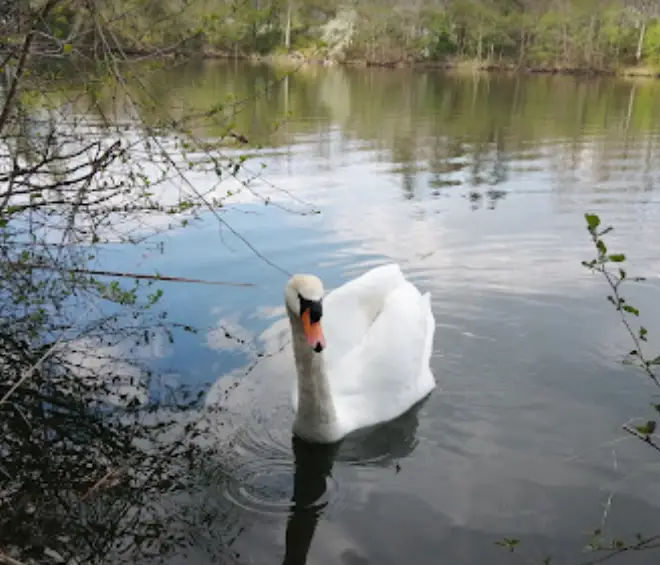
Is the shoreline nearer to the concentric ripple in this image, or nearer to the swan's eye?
the concentric ripple

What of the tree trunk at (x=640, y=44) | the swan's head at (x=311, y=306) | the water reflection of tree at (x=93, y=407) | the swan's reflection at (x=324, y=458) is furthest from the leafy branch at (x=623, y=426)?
the tree trunk at (x=640, y=44)

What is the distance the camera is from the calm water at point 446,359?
15.1 ft

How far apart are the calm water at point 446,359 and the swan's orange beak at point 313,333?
1.05 m

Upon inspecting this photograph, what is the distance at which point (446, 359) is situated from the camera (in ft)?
22.5

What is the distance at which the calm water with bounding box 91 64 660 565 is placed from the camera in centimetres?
460

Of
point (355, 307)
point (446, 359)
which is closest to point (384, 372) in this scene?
point (355, 307)

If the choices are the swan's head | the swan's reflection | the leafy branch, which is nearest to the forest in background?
the swan's reflection

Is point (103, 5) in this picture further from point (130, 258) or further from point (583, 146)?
point (583, 146)

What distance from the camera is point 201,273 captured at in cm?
906

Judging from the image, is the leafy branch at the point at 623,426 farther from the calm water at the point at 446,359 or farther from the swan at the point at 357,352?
the swan at the point at 357,352

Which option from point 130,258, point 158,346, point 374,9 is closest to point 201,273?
point 130,258

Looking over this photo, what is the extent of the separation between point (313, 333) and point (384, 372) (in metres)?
1.17

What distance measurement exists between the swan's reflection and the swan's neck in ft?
0.46

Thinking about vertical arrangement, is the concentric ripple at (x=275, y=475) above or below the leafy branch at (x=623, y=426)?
below
